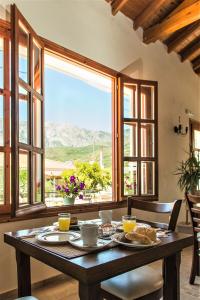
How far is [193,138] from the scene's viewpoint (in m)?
5.49

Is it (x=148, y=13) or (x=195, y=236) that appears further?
(x=148, y=13)

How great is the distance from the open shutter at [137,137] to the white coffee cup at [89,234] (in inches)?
82.2

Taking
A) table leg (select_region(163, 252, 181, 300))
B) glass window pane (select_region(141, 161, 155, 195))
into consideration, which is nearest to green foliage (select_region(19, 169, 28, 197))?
table leg (select_region(163, 252, 181, 300))

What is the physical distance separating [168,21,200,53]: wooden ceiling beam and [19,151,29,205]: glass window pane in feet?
10.7

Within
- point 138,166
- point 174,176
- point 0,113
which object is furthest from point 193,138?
point 0,113

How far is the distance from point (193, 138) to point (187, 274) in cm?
305

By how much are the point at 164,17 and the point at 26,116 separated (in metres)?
2.69

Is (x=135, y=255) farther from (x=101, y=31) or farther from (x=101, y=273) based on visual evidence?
(x=101, y=31)

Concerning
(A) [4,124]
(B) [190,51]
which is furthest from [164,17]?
(A) [4,124]

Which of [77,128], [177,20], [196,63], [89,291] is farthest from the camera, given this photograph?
[196,63]

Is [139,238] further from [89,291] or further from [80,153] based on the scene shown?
[80,153]

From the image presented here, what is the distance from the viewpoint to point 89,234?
4.60 feet

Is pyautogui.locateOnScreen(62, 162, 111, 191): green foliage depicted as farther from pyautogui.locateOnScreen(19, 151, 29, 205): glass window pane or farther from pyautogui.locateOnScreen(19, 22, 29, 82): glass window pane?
pyautogui.locateOnScreen(19, 22, 29, 82): glass window pane

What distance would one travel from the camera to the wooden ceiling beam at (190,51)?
15.7 feet
